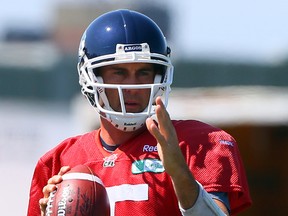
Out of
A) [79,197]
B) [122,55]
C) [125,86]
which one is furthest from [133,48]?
[79,197]

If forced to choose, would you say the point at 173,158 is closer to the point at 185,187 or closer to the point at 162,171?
the point at 185,187

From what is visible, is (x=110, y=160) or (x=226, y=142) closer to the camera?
(x=226, y=142)

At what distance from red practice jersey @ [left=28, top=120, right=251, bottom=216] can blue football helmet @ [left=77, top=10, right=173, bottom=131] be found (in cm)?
14

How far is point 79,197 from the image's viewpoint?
465 centimetres

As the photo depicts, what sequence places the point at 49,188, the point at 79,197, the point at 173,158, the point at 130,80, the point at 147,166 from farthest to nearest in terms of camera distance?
the point at 130,80 → the point at 147,166 → the point at 49,188 → the point at 79,197 → the point at 173,158

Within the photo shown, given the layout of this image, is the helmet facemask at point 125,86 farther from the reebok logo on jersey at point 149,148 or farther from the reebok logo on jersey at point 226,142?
the reebok logo on jersey at point 226,142

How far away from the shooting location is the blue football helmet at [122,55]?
498cm

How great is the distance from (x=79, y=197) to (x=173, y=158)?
45 centimetres

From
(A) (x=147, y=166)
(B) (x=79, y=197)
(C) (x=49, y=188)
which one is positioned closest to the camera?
(B) (x=79, y=197)

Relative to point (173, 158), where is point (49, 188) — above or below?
below

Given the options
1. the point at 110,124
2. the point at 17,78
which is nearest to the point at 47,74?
the point at 17,78

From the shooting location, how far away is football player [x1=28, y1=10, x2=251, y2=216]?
4.56 metres

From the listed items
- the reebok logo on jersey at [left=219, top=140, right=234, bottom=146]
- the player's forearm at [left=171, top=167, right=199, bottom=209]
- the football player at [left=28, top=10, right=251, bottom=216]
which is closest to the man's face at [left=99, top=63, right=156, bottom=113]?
the football player at [left=28, top=10, right=251, bottom=216]

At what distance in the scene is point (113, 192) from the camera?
4.88m
